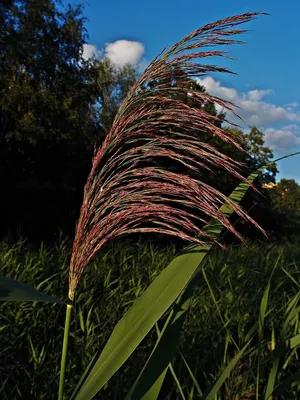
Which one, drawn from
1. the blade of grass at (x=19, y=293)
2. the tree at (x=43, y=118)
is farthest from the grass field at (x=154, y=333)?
the tree at (x=43, y=118)

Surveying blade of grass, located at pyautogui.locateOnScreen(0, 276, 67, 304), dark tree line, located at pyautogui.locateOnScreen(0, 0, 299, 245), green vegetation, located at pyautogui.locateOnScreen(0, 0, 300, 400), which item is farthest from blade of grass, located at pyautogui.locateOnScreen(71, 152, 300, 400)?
dark tree line, located at pyautogui.locateOnScreen(0, 0, 299, 245)

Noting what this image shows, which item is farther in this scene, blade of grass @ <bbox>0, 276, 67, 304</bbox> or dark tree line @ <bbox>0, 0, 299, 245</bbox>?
dark tree line @ <bbox>0, 0, 299, 245</bbox>

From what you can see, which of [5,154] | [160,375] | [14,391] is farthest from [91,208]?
[5,154]

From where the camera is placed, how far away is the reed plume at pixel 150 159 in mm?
931

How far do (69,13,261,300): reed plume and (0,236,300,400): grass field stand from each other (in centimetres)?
40

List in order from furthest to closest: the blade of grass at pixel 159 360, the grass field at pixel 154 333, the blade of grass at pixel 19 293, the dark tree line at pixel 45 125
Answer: the dark tree line at pixel 45 125, the grass field at pixel 154 333, the blade of grass at pixel 159 360, the blade of grass at pixel 19 293

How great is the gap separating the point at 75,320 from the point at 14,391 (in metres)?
0.71

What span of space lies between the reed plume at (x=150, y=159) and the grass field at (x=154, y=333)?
1.31ft

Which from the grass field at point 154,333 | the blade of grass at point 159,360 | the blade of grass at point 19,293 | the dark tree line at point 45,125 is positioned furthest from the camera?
the dark tree line at point 45,125

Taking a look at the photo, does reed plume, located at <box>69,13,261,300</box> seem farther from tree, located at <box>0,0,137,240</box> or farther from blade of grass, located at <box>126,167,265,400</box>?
tree, located at <box>0,0,137,240</box>

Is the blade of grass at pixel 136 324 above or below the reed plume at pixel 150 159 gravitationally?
below

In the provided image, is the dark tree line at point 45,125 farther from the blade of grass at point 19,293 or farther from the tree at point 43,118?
the blade of grass at point 19,293

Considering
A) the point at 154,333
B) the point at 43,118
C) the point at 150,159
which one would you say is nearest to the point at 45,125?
the point at 43,118

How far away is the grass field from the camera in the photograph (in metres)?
1.89
